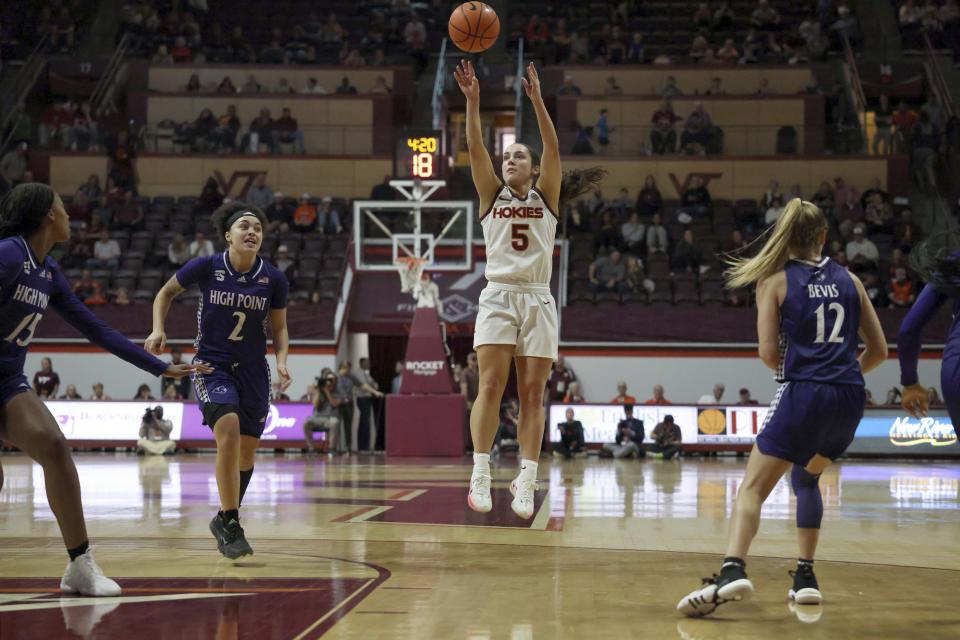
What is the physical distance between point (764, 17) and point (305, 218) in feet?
48.6

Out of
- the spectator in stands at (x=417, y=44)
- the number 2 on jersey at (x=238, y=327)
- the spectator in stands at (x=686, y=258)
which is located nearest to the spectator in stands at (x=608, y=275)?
the spectator in stands at (x=686, y=258)

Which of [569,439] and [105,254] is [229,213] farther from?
[105,254]

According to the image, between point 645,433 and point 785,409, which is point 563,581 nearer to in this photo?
point 785,409

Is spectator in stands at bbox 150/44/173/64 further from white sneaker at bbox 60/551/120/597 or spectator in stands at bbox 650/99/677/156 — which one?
white sneaker at bbox 60/551/120/597

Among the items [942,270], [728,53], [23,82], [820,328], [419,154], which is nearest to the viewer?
[820,328]

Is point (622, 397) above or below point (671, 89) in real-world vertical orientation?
below

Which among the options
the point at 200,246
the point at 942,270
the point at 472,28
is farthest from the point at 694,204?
the point at 942,270

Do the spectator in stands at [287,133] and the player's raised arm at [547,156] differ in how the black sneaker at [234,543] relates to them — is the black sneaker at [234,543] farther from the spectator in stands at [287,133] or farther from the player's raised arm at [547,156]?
the spectator in stands at [287,133]

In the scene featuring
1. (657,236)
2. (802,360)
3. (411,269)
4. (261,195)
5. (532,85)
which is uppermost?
(261,195)

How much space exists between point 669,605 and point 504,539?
2333 millimetres

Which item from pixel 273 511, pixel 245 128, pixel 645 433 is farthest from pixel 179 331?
pixel 273 511

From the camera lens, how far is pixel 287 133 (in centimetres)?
2681

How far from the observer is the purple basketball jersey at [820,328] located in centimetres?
465

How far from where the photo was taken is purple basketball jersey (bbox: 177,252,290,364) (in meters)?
6.42
